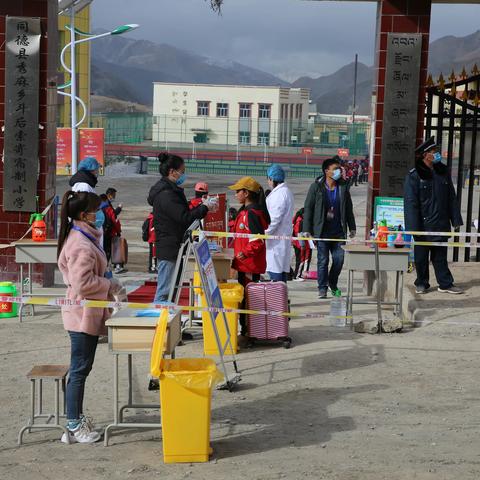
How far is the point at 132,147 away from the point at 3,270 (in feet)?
206

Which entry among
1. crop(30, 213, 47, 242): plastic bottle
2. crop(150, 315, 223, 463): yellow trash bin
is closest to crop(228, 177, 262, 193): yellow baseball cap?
crop(30, 213, 47, 242): plastic bottle

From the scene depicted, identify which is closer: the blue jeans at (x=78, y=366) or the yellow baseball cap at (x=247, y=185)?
the blue jeans at (x=78, y=366)

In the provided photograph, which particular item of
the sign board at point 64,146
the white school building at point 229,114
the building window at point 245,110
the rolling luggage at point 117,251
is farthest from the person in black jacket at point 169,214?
the building window at point 245,110

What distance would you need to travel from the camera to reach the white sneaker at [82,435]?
732 cm

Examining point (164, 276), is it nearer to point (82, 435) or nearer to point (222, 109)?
point (82, 435)

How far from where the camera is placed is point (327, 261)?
1335 centimetres

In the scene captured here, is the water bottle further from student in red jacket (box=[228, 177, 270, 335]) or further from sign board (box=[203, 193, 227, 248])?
sign board (box=[203, 193, 227, 248])

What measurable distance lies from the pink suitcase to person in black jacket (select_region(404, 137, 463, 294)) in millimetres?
2652

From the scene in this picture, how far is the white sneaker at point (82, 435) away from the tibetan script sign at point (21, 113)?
6.44m

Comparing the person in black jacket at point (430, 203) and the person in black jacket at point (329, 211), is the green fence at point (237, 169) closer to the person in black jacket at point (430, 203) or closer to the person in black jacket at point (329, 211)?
the person in black jacket at point (329, 211)

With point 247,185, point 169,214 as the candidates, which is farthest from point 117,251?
point 169,214

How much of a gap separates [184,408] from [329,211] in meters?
6.59

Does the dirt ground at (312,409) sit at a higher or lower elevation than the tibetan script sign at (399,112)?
lower

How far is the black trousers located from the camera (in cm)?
1233
